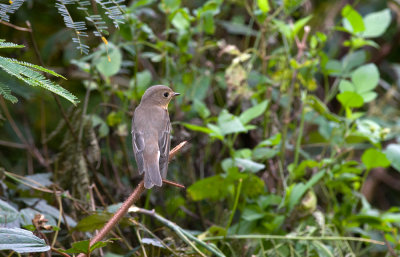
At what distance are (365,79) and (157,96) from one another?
1.18 m

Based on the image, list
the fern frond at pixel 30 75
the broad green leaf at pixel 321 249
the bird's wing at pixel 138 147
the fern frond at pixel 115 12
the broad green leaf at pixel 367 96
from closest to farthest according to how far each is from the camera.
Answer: the fern frond at pixel 30 75 < the fern frond at pixel 115 12 < the bird's wing at pixel 138 147 < the broad green leaf at pixel 321 249 < the broad green leaf at pixel 367 96

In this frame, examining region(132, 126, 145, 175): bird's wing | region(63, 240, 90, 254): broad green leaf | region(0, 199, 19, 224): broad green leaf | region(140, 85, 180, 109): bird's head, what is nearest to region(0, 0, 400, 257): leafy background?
region(0, 199, 19, 224): broad green leaf

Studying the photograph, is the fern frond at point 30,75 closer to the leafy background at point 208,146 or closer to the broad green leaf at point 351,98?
the leafy background at point 208,146

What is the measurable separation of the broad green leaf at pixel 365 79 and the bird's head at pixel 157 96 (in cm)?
103

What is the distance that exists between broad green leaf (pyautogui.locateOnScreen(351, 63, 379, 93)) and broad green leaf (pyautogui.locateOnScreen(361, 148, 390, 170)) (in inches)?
14.1

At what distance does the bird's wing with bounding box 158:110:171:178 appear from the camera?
2.33m

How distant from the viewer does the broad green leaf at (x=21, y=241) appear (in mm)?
1687

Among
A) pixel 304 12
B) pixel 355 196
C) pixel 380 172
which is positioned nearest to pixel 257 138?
pixel 355 196

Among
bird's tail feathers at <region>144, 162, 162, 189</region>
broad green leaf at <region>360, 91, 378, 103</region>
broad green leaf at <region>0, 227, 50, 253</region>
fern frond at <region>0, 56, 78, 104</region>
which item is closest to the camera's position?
fern frond at <region>0, 56, 78, 104</region>

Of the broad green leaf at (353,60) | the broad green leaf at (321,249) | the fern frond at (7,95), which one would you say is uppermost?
the fern frond at (7,95)

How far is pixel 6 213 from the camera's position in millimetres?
2289

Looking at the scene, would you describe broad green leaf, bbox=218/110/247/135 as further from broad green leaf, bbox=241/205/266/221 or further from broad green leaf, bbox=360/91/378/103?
broad green leaf, bbox=360/91/378/103

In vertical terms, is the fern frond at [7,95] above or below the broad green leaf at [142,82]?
above

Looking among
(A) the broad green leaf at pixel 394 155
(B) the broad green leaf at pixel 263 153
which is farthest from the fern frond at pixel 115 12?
(A) the broad green leaf at pixel 394 155
